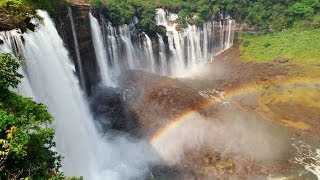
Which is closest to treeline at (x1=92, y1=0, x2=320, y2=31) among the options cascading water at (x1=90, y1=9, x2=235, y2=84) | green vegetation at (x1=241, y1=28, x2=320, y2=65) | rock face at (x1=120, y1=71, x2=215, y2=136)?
cascading water at (x1=90, y1=9, x2=235, y2=84)

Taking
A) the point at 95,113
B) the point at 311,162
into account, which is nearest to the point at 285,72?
the point at 311,162

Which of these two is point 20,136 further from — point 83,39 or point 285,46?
point 285,46

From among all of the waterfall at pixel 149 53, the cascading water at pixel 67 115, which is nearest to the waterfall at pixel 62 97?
the cascading water at pixel 67 115

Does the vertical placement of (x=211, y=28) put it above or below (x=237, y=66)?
above

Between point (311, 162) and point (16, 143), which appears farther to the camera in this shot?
point (311, 162)

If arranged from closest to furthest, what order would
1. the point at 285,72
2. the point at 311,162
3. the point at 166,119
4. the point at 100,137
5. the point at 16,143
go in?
the point at 16,143 → the point at 311,162 → the point at 100,137 → the point at 166,119 → the point at 285,72

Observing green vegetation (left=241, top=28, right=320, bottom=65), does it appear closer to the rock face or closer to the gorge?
the gorge

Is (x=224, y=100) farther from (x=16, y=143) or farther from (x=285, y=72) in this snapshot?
(x=16, y=143)

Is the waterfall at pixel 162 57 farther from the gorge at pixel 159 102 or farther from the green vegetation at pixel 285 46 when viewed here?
the green vegetation at pixel 285 46
